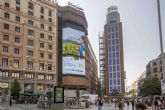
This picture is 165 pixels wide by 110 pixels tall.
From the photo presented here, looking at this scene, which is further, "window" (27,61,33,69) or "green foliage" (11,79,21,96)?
"window" (27,61,33,69)

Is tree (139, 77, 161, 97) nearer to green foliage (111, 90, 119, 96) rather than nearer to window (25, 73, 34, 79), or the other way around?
window (25, 73, 34, 79)

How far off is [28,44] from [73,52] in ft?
62.5

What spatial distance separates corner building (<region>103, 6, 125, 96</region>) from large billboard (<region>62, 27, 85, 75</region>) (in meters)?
72.3

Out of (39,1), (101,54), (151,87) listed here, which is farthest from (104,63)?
(39,1)

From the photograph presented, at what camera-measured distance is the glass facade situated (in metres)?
172

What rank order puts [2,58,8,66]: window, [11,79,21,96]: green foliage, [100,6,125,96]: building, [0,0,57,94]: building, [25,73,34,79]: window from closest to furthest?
[11,79,21,96]: green foliage, [2,58,8,66]: window, [0,0,57,94]: building, [25,73,34,79]: window, [100,6,125,96]: building

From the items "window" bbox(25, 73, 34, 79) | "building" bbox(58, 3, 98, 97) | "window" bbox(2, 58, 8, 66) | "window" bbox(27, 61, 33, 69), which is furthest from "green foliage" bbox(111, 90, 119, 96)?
"window" bbox(2, 58, 8, 66)

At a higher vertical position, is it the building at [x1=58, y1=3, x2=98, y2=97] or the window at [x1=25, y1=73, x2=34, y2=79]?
the building at [x1=58, y1=3, x2=98, y2=97]

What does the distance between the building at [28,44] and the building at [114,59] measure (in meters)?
84.7

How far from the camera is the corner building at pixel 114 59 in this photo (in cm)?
17175

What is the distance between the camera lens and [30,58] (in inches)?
3250

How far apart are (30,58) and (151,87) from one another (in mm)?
45969

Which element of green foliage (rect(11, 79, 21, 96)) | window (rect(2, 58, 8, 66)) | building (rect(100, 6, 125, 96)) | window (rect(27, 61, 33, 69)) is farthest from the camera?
building (rect(100, 6, 125, 96))

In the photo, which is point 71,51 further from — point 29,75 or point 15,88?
point 15,88
